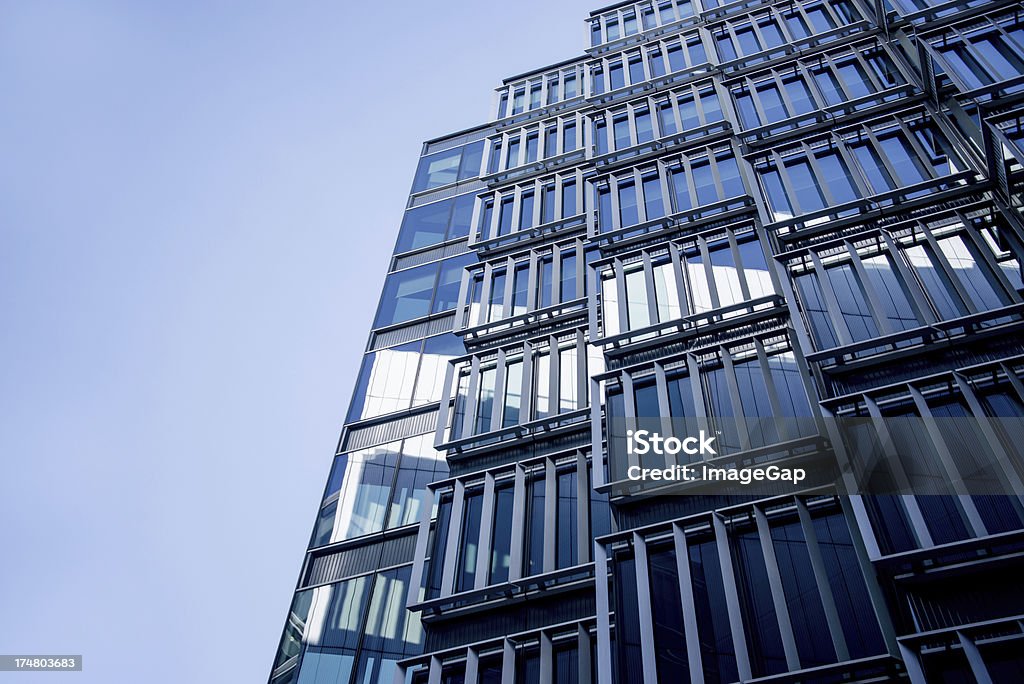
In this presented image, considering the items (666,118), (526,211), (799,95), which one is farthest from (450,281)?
(799,95)

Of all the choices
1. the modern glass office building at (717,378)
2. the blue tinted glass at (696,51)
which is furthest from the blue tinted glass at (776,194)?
the blue tinted glass at (696,51)

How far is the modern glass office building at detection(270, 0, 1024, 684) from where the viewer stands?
15.0m

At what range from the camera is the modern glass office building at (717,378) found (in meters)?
15.0

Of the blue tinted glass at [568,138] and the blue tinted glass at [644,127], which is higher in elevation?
the blue tinted glass at [568,138]

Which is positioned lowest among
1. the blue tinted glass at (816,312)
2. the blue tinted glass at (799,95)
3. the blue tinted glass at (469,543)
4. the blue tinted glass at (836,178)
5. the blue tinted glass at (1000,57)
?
the blue tinted glass at (469,543)

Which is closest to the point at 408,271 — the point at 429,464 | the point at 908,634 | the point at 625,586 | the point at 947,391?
the point at 429,464

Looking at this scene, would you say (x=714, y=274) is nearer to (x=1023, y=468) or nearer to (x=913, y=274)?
(x=913, y=274)

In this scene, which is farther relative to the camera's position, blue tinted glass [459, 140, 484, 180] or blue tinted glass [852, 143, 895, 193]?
blue tinted glass [459, 140, 484, 180]

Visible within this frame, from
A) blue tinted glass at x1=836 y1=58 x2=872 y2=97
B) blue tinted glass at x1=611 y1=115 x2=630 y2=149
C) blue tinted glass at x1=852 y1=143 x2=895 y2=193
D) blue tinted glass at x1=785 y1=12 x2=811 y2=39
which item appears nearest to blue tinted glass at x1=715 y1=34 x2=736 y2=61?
blue tinted glass at x1=785 y1=12 x2=811 y2=39

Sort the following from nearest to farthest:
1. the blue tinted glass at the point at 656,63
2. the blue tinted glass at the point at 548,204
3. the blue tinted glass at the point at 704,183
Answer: the blue tinted glass at the point at 704,183 → the blue tinted glass at the point at 548,204 → the blue tinted glass at the point at 656,63

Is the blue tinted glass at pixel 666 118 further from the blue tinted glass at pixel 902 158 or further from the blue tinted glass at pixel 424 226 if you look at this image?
the blue tinted glass at pixel 424 226

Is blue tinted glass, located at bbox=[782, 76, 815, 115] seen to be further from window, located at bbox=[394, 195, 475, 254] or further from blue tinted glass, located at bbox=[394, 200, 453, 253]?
blue tinted glass, located at bbox=[394, 200, 453, 253]

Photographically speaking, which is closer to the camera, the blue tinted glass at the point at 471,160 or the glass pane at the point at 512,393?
the glass pane at the point at 512,393

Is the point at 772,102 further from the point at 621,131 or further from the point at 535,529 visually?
the point at 535,529
